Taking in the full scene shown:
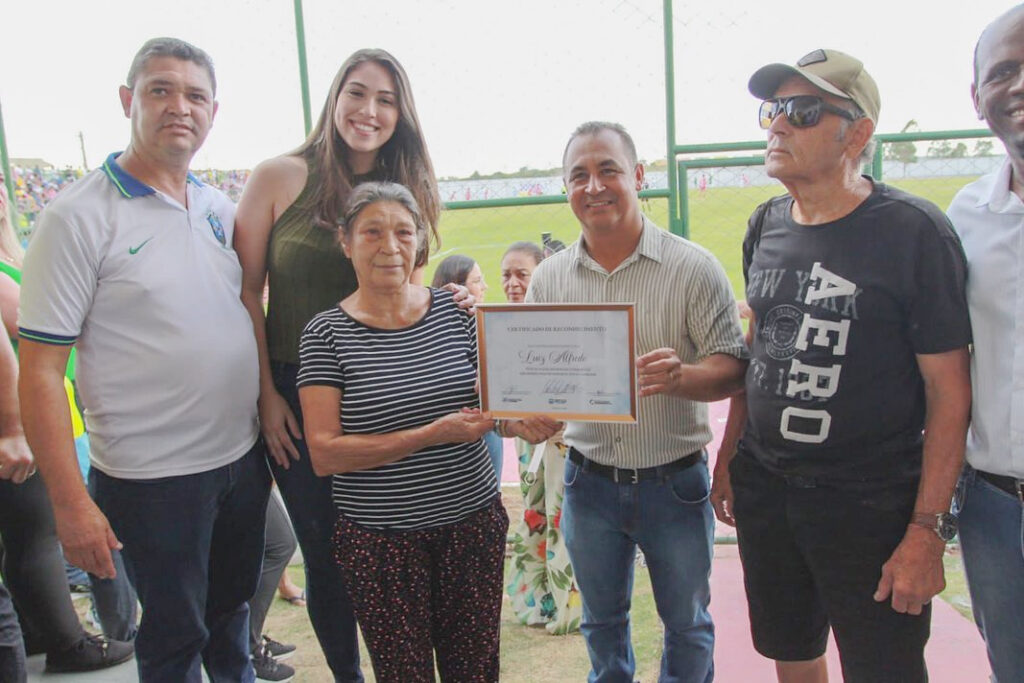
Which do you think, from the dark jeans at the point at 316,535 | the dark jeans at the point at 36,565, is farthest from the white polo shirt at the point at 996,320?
the dark jeans at the point at 36,565

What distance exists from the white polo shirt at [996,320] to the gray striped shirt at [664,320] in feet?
2.29

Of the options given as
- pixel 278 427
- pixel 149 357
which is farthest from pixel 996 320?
pixel 149 357

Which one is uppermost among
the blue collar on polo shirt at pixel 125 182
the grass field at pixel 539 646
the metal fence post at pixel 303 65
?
the metal fence post at pixel 303 65

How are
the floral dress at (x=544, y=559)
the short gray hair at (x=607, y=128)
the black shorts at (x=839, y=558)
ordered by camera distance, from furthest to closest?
the floral dress at (x=544, y=559) → the short gray hair at (x=607, y=128) → the black shorts at (x=839, y=558)

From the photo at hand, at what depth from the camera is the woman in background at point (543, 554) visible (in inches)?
147

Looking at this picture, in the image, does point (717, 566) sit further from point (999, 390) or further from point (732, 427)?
point (999, 390)

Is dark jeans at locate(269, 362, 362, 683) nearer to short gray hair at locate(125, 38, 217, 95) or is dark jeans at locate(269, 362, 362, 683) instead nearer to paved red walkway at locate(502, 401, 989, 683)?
short gray hair at locate(125, 38, 217, 95)

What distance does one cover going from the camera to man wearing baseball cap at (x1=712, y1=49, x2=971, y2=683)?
1970 millimetres

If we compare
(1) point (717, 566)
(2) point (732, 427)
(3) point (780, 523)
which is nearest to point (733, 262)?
(1) point (717, 566)

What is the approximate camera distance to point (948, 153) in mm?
A: 4145

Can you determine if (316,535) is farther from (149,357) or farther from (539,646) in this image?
(539,646)

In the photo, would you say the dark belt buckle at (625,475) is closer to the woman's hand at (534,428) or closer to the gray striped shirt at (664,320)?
the gray striped shirt at (664,320)

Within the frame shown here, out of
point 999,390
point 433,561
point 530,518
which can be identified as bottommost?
point 530,518

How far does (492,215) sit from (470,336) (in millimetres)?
2245
